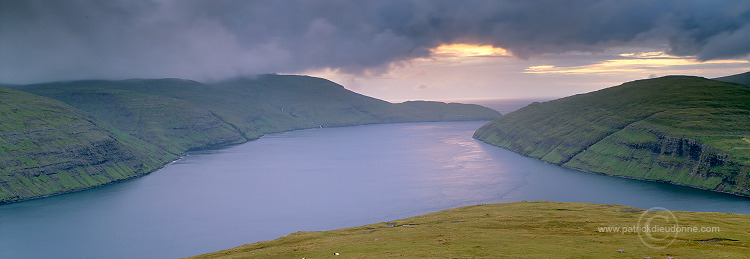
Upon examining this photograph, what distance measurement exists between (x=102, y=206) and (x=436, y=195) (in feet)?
427

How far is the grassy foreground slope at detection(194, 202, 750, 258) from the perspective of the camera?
61562 mm

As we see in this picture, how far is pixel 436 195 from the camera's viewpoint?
615ft

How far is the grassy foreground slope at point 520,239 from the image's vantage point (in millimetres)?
61562

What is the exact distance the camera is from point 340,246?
78.0 metres

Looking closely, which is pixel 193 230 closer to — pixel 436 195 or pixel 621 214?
pixel 436 195

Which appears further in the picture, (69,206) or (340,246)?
(69,206)

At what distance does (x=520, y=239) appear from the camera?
73875mm

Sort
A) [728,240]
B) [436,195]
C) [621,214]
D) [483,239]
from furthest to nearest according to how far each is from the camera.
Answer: [436,195] < [621,214] < [483,239] < [728,240]

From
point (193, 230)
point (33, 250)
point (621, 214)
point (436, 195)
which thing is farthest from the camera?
point (436, 195)

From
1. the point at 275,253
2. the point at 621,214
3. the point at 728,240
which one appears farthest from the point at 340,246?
the point at 621,214

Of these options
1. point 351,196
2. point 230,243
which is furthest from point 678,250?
point 351,196

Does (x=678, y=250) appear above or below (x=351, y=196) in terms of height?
above

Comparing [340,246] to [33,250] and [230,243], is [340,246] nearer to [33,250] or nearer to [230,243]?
[230,243]

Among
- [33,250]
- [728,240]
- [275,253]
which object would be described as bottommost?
[33,250]
